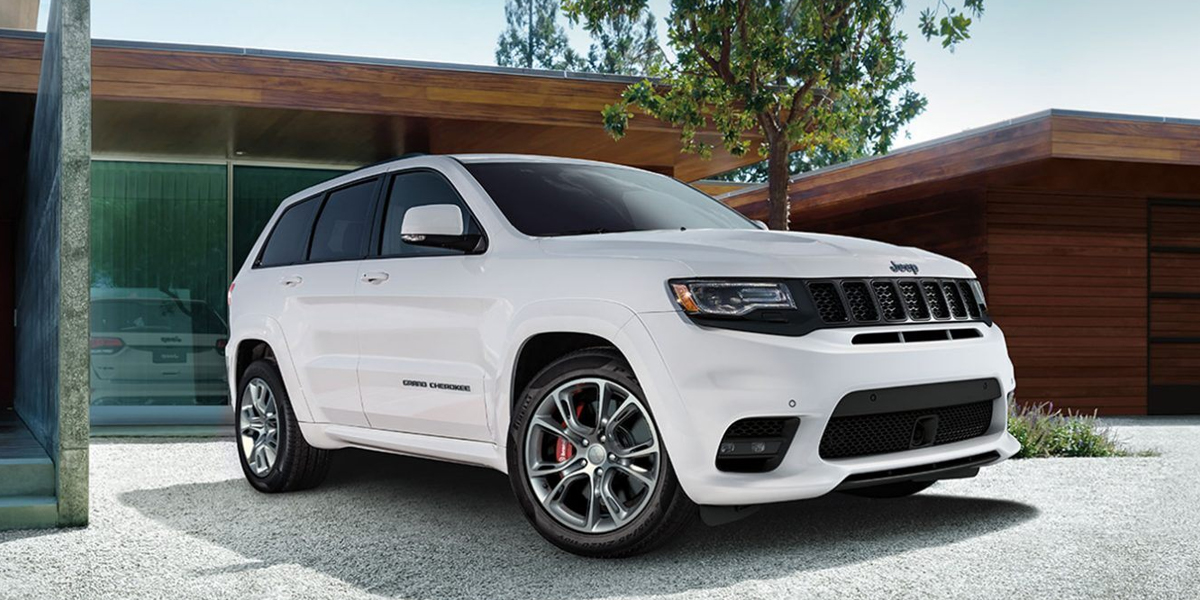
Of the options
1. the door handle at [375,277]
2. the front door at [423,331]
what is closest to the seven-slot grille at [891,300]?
the front door at [423,331]

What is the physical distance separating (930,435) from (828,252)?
94 centimetres

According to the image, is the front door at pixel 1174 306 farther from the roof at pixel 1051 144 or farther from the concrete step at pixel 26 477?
the concrete step at pixel 26 477

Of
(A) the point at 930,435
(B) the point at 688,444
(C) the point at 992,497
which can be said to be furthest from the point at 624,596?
(C) the point at 992,497

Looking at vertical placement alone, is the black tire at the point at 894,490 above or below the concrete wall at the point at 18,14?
below

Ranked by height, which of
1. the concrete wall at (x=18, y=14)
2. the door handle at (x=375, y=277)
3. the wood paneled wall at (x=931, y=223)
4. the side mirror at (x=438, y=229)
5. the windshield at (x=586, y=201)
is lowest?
the door handle at (x=375, y=277)

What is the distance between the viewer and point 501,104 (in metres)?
12.7

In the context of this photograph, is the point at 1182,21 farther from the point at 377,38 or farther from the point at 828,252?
the point at 828,252

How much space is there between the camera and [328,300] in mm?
7117

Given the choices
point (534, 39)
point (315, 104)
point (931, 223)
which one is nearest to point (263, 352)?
point (315, 104)

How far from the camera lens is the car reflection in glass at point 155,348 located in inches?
548

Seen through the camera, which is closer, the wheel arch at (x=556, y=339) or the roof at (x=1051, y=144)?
the wheel arch at (x=556, y=339)

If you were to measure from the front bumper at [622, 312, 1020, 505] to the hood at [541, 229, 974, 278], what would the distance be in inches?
10.9

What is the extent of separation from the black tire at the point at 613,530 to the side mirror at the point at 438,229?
85 cm

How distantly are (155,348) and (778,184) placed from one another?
278 inches
